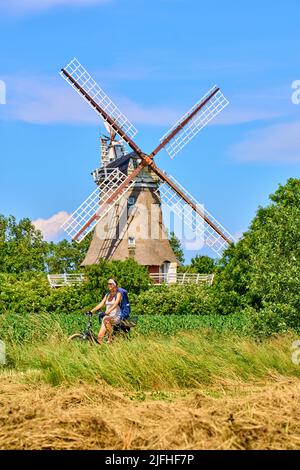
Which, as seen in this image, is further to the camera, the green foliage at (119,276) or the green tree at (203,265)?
the green tree at (203,265)

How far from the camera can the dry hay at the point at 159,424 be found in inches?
287

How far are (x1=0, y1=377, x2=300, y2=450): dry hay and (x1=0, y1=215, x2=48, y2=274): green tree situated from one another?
38.4 meters

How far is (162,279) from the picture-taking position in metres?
37.4

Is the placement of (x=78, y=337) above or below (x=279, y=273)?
below

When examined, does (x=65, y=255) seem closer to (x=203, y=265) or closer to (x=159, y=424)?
Answer: (x=203, y=265)

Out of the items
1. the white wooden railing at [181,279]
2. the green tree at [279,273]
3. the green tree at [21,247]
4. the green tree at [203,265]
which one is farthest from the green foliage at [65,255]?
the green tree at [279,273]

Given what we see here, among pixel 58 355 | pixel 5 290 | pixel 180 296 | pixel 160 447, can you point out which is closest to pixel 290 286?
pixel 58 355

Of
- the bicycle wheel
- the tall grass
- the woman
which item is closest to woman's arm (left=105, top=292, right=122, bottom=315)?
the woman

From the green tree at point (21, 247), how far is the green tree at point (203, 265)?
10228mm

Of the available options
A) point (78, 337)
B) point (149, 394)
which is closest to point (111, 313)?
point (78, 337)

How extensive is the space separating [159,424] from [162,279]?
2976 centimetres

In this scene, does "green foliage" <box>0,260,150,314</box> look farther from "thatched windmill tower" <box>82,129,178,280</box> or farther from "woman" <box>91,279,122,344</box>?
"woman" <box>91,279,122,344</box>

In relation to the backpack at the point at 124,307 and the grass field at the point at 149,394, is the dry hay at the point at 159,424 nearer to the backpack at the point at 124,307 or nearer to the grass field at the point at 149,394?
the grass field at the point at 149,394

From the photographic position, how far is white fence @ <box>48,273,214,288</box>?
3406 cm
